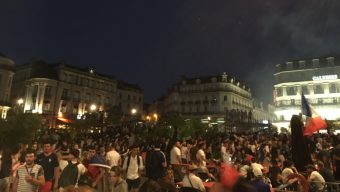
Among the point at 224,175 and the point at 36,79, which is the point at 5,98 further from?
the point at 224,175

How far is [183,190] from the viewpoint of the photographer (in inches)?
316

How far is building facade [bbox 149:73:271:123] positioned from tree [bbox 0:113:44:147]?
173 feet

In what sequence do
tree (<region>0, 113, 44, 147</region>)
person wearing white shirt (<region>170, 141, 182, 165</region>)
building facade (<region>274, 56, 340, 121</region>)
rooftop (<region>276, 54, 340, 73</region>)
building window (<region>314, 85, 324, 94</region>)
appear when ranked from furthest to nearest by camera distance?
rooftop (<region>276, 54, 340, 73</region>), building window (<region>314, 85, 324, 94</region>), building facade (<region>274, 56, 340, 121</region>), tree (<region>0, 113, 44, 147</region>), person wearing white shirt (<region>170, 141, 182, 165</region>)

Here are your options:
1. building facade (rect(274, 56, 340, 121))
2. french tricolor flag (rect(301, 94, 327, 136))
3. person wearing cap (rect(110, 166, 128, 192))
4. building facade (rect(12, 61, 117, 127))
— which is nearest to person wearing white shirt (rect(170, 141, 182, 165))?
person wearing cap (rect(110, 166, 128, 192))

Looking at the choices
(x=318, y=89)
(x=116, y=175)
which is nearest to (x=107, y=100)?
(x=318, y=89)

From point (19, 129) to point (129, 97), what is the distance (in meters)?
52.3

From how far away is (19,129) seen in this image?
27781mm

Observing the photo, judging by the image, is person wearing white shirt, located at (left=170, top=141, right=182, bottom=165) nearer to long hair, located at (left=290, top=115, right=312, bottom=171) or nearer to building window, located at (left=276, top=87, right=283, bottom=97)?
long hair, located at (left=290, top=115, right=312, bottom=171)

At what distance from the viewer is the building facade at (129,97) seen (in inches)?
3059

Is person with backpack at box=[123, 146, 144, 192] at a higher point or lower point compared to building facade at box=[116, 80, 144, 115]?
lower

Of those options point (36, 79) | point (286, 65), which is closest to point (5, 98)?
point (36, 79)

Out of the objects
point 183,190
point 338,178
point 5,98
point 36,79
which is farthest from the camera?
point 36,79

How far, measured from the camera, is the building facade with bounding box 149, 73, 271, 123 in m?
78.8

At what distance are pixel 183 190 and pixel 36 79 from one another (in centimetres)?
5920
